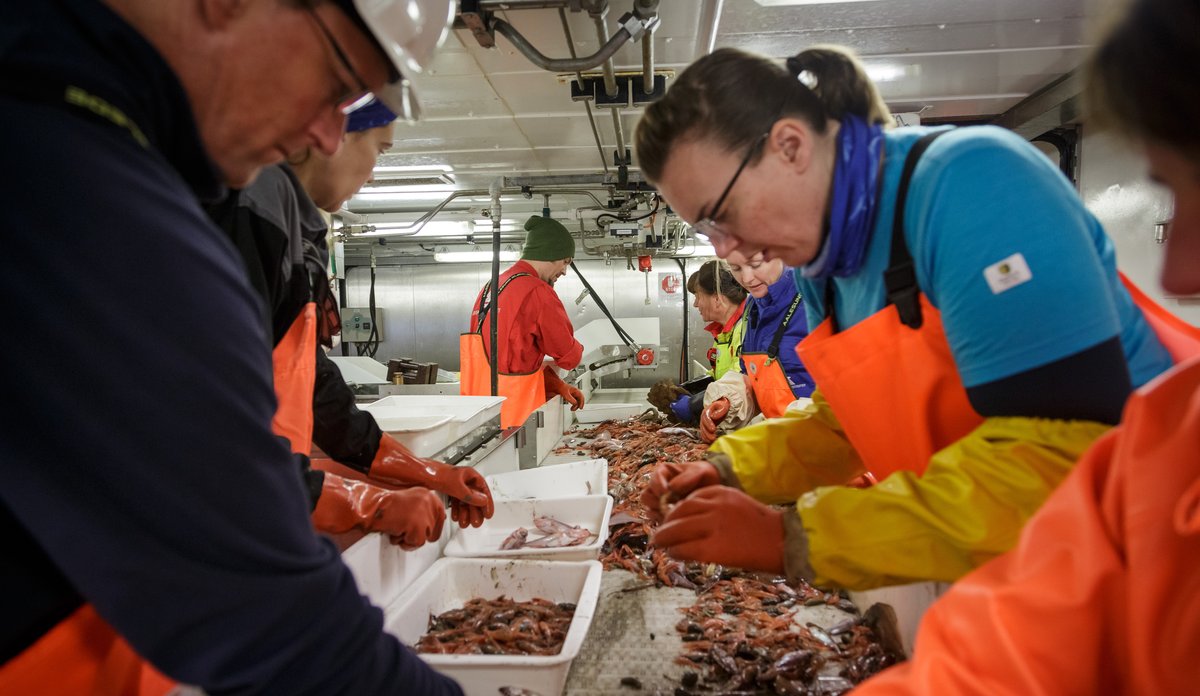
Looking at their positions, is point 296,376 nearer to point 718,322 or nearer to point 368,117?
point 368,117

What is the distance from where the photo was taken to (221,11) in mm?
880

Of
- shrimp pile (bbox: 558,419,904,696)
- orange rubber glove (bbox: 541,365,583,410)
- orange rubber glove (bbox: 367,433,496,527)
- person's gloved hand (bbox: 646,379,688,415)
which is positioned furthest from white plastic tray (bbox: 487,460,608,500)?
orange rubber glove (bbox: 541,365,583,410)

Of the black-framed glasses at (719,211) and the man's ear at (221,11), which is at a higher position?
the man's ear at (221,11)

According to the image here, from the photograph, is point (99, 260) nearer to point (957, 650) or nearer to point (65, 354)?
point (65, 354)

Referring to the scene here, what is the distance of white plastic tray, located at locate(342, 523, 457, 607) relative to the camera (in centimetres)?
210

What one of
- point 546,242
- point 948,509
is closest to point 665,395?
point 546,242

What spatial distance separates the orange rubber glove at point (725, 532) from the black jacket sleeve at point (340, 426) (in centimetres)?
163

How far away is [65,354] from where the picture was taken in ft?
2.34

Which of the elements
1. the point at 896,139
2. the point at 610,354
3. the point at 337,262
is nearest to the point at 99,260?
the point at 896,139

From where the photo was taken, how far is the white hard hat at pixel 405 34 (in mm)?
1002

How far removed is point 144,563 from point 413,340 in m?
13.6

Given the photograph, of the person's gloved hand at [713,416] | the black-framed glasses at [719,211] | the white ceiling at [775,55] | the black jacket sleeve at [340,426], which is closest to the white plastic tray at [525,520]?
the black jacket sleeve at [340,426]

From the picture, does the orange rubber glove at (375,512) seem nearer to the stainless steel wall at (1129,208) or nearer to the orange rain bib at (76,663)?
the orange rain bib at (76,663)

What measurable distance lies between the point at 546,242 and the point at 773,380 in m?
3.19
